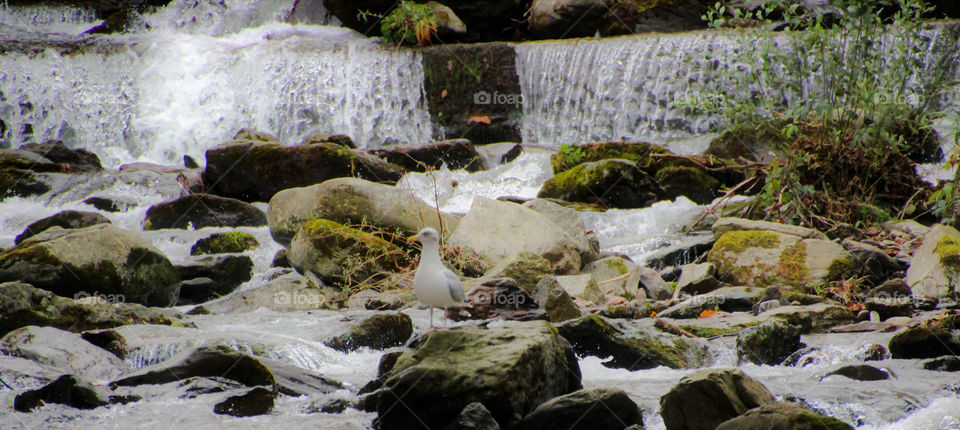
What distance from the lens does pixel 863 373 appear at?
12.0ft

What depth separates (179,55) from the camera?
49.1 ft

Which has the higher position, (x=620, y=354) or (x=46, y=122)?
(x=620, y=354)

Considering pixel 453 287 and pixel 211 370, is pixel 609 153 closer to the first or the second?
pixel 453 287

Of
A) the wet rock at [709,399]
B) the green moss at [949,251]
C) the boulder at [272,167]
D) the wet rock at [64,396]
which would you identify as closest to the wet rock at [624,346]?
the wet rock at [709,399]

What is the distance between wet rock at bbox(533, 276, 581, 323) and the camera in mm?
4961

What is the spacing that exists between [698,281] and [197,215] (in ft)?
18.1

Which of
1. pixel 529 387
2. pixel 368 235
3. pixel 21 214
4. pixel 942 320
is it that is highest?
pixel 529 387

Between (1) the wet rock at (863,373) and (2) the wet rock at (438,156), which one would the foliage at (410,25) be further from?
(1) the wet rock at (863,373)

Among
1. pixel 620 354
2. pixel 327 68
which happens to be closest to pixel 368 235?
pixel 620 354

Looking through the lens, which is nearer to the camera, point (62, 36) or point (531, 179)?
point (531, 179)

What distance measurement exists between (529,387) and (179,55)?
13618 millimetres

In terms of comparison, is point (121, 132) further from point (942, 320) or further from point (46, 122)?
point (942, 320)

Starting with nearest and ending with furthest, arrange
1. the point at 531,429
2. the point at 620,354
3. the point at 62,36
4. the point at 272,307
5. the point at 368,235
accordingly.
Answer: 1. the point at 531,429
2. the point at 620,354
3. the point at 272,307
4. the point at 368,235
5. the point at 62,36

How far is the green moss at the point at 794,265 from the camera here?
19.4 ft
